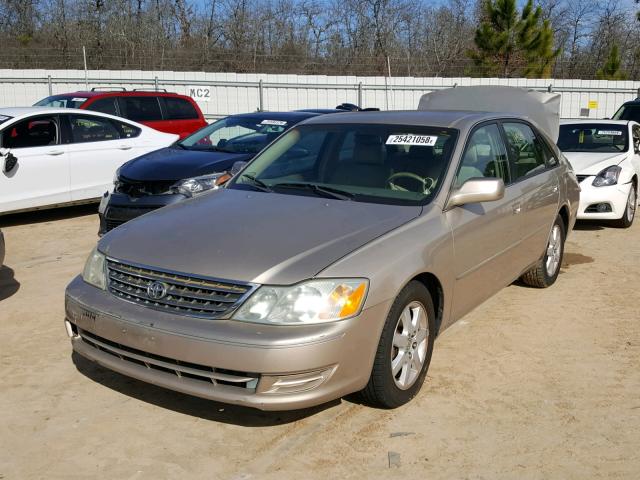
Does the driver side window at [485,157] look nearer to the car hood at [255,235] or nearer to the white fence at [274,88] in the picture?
the car hood at [255,235]

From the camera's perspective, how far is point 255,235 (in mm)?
3676

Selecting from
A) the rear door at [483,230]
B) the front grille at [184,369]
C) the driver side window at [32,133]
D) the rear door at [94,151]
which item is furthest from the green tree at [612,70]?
the front grille at [184,369]

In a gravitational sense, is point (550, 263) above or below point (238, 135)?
below

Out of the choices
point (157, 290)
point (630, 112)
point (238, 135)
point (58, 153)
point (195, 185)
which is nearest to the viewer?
point (157, 290)

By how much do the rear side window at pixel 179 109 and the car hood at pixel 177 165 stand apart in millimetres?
5657

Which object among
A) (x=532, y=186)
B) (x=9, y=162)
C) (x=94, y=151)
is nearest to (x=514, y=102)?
(x=532, y=186)

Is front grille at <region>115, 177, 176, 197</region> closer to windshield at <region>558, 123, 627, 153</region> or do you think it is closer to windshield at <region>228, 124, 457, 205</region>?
windshield at <region>228, 124, 457, 205</region>

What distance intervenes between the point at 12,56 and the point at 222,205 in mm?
22624

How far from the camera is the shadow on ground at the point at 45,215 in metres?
9.00

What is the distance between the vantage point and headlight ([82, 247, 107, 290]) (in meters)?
3.75

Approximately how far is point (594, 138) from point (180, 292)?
311 inches

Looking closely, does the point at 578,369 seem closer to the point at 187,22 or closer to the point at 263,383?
the point at 263,383

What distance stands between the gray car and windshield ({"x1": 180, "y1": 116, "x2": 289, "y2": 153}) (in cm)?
306

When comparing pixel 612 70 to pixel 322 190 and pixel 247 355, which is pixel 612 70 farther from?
pixel 247 355
